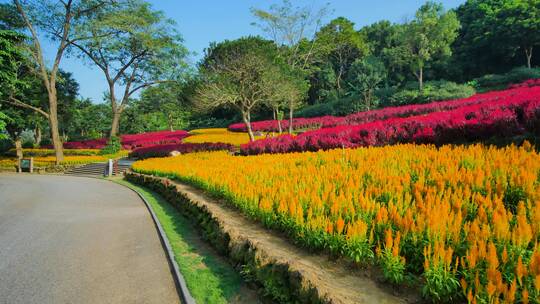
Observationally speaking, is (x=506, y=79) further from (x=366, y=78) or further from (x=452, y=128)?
(x=452, y=128)

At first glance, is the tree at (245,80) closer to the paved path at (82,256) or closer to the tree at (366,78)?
the paved path at (82,256)

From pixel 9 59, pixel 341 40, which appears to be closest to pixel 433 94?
pixel 341 40

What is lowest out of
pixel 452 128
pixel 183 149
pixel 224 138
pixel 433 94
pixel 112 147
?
pixel 183 149

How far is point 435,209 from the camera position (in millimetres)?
3236

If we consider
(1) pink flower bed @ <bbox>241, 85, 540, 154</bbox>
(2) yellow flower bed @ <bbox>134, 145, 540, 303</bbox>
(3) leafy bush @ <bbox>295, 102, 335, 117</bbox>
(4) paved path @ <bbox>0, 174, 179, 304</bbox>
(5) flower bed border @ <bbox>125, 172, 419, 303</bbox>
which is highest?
(3) leafy bush @ <bbox>295, 102, 335, 117</bbox>

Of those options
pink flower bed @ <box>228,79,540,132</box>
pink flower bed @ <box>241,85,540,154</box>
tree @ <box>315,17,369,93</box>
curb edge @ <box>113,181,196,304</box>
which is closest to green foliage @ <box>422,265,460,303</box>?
curb edge @ <box>113,181,196,304</box>

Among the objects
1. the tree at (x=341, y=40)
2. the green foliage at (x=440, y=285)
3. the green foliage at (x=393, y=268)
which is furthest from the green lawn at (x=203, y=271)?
the tree at (x=341, y=40)

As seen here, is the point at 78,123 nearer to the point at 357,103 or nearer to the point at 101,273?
the point at 357,103

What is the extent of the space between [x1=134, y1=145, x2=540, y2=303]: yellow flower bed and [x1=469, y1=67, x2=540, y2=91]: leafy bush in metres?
34.4

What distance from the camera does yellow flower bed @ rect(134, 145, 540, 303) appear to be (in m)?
2.51

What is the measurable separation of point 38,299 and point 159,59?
1305 inches

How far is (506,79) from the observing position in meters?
33.5

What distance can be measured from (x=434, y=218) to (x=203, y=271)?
10.9ft

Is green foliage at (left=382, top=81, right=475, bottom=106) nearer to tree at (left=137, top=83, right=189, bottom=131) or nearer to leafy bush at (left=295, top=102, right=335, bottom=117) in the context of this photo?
A: leafy bush at (left=295, top=102, right=335, bottom=117)
